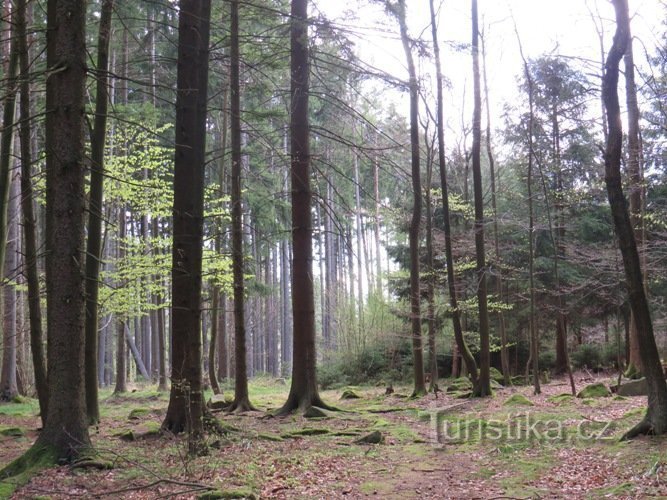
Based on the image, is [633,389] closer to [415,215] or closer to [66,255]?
[415,215]

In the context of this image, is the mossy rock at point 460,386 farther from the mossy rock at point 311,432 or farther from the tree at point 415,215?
the mossy rock at point 311,432

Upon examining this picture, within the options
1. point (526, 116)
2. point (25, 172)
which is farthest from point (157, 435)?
point (526, 116)

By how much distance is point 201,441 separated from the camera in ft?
22.1

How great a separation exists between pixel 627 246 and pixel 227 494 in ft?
18.3

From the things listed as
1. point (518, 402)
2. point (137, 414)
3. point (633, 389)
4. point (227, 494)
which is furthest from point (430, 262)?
point (227, 494)

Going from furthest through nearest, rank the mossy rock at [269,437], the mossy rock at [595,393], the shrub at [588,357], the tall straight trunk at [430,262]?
the shrub at [588,357], the tall straight trunk at [430,262], the mossy rock at [595,393], the mossy rock at [269,437]

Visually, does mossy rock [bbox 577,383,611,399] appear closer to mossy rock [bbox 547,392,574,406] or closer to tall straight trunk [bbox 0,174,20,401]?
mossy rock [bbox 547,392,574,406]

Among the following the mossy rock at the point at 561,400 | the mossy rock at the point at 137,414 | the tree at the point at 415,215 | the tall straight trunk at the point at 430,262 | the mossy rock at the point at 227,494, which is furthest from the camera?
the tall straight trunk at the point at 430,262

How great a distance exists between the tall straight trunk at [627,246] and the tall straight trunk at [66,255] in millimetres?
6312

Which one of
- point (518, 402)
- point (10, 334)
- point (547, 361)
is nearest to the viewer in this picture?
point (518, 402)

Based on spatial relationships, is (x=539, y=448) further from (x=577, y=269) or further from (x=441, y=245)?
(x=577, y=269)

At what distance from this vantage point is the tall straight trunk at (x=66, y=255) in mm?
6031

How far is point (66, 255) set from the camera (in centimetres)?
606

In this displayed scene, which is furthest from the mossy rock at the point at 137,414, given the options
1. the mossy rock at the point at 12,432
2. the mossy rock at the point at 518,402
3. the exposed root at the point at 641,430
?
the exposed root at the point at 641,430
